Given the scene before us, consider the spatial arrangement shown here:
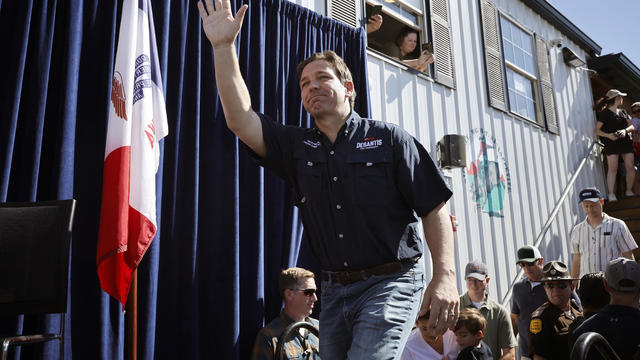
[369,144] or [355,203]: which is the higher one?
[369,144]

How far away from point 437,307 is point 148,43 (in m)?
2.54

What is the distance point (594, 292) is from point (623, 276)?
0.38m

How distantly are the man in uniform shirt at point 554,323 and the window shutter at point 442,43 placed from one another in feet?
10.4

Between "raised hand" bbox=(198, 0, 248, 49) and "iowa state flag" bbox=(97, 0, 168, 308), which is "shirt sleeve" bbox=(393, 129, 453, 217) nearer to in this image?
"raised hand" bbox=(198, 0, 248, 49)

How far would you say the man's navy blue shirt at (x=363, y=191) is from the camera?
5.61ft

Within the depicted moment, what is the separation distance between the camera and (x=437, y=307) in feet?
5.01

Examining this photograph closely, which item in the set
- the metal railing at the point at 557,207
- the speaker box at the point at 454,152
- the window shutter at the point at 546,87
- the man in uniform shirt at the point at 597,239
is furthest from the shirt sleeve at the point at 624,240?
the window shutter at the point at 546,87

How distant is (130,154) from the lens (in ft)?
9.57

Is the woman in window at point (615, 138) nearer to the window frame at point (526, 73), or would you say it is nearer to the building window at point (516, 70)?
the building window at point (516, 70)

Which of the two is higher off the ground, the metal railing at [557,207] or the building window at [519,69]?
the building window at [519,69]

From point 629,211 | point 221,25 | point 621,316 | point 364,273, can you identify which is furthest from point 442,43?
point 364,273

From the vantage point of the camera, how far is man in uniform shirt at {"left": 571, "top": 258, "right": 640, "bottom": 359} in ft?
8.82

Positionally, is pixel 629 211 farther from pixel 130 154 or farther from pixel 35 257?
pixel 35 257

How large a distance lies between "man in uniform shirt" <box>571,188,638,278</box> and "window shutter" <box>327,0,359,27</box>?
343cm
